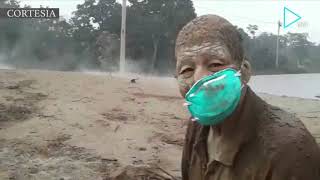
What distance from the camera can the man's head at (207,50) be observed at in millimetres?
2121

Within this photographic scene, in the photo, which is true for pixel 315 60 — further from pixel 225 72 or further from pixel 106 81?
pixel 225 72

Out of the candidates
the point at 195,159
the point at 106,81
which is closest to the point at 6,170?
A: the point at 195,159

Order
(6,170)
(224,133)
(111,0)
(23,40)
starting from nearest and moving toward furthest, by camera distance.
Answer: (224,133) < (6,170) < (23,40) < (111,0)

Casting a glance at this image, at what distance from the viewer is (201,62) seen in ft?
7.00

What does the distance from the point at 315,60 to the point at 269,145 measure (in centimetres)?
2077

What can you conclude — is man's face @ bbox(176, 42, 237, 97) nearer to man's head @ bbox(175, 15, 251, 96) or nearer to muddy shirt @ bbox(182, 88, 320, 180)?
man's head @ bbox(175, 15, 251, 96)

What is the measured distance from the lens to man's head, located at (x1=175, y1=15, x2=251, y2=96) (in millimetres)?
2121

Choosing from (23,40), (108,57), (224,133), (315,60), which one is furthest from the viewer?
(23,40)

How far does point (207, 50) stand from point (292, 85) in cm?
1844

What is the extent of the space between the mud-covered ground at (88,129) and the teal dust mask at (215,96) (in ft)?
14.0

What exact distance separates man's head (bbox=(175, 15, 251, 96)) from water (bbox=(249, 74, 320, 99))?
14147 mm

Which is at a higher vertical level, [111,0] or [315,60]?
[111,0]

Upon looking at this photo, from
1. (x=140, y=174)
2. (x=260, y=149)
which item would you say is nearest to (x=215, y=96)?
(x=260, y=149)

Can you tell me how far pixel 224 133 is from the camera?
2152 mm
